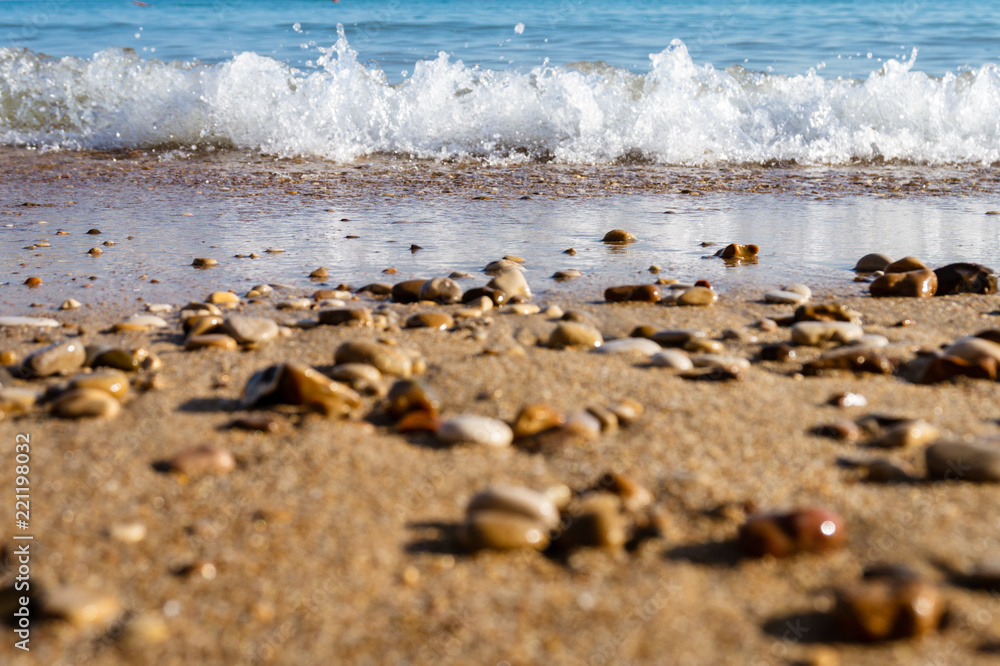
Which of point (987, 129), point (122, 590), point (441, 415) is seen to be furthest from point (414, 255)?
point (987, 129)

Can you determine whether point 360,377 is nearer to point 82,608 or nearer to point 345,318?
point 345,318

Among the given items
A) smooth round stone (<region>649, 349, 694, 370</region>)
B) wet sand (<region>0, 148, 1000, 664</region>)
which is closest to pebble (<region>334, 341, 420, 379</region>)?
wet sand (<region>0, 148, 1000, 664</region>)

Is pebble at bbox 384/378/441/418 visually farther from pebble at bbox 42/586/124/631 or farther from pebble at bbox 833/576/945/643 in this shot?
pebble at bbox 833/576/945/643

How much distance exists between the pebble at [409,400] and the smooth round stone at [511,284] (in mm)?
1064

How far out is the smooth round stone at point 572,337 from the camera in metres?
2.36

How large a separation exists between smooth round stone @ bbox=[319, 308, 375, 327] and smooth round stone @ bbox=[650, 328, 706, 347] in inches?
34.1

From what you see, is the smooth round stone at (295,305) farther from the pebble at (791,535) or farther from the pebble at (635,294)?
the pebble at (791,535)

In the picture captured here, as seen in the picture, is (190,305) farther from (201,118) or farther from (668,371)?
(201,118)

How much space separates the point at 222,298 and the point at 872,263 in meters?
2.47

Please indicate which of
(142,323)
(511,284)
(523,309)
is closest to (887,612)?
(523,309)

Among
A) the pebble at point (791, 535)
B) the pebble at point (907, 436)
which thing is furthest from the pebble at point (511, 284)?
the pebble at point (791, 535)

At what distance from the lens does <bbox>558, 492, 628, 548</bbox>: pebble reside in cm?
133

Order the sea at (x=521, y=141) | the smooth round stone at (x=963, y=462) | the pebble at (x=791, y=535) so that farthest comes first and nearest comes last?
1. the sea at (x=521, y=141)
2. the smooth round stone at (x=963, y=462)
3. the pebble at (x=791, y=535)

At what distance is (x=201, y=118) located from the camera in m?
7.00
